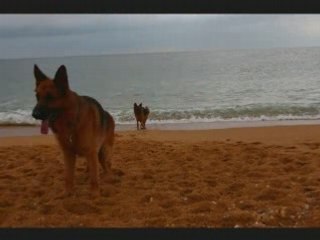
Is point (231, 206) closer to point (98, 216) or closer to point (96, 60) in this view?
point (98, 216)

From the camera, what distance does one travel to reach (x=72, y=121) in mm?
3248

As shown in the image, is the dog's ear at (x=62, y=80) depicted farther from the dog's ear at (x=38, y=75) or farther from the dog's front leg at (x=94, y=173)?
the dog's front leg at (x=94, y=173)

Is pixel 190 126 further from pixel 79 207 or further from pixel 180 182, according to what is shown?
pixel 79 207

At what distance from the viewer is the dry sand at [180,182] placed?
296cm

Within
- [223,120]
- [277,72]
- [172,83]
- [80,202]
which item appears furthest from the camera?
[223,120]

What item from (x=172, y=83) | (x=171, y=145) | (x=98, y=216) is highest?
(x=172, y=83)

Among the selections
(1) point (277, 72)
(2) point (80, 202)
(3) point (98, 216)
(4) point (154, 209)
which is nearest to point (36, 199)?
(2) point (80, 202)

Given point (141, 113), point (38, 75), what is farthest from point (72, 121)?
point (141, 113)

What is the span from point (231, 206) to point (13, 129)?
7.93 ft

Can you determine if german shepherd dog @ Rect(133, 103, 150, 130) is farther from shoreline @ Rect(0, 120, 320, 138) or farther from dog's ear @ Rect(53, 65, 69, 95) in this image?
dog's ear @ Rect(53, 65, 69, 95)

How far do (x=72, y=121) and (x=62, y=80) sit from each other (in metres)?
0.37

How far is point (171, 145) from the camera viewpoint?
462cm

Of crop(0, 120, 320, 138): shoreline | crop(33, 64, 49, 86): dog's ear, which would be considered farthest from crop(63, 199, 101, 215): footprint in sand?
crop(0, 120, 320, 138): shoreline

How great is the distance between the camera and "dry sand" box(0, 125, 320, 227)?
2.96 meters
